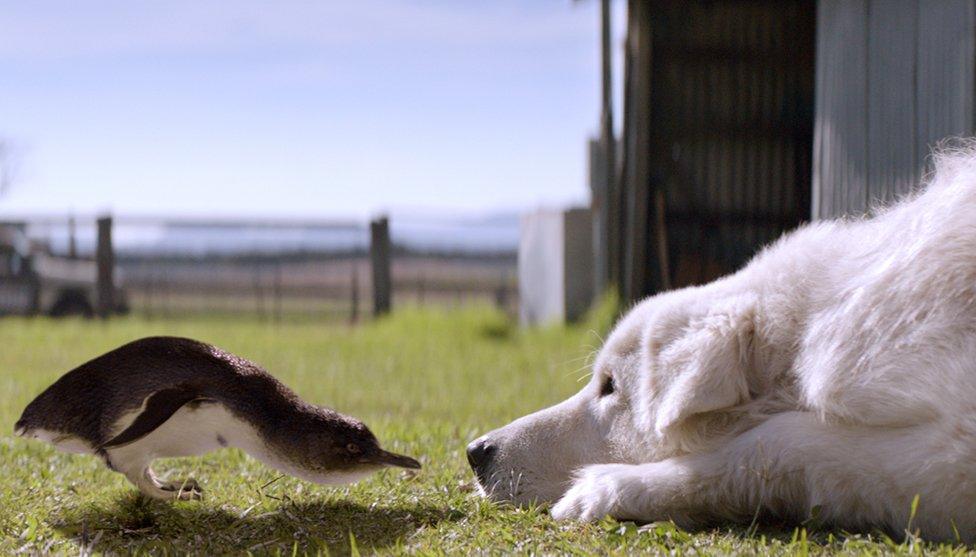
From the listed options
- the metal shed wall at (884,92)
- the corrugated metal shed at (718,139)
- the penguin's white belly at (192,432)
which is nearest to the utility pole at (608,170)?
the corrugated metal shed at (718,139)

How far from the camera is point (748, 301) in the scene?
3.20 m

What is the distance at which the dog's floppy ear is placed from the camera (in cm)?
302

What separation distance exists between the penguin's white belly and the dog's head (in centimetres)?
78

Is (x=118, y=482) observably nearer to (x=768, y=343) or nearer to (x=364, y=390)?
(x=768, y=343)

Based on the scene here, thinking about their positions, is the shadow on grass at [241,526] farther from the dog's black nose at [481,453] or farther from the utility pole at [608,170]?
the utility pole at [608,170]

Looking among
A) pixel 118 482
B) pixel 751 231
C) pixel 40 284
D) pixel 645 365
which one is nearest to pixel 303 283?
pixel 40 284

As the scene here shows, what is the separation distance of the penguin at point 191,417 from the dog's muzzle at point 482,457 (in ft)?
0.71

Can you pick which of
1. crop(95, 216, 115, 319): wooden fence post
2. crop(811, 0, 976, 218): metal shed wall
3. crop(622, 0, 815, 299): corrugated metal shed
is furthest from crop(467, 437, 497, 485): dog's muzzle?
crop(95, 216, 115, 319): wooden fence post

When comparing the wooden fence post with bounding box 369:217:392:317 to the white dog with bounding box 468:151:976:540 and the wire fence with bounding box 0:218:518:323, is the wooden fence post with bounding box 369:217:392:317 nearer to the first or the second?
the wire fence with bounding box 0:218:518:323

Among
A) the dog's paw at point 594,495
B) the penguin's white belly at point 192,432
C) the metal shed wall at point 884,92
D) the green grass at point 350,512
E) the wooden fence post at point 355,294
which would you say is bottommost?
the wooden fence post at point 355,294

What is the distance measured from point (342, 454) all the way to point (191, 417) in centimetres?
50

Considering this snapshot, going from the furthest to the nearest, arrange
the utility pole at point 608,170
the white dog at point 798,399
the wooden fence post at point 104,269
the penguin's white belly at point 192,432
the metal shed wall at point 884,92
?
the wooden fence post at point 104,269 → the utility pole at point 608,170 → the metal shed wall at point 884,92 → the penguin's white belly at point 192,432 → the white dog at point 798,399

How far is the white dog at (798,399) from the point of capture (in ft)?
9.10

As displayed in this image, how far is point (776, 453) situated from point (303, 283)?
16172 mm
